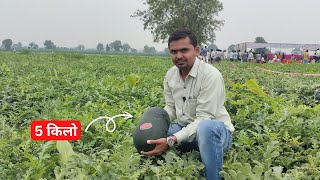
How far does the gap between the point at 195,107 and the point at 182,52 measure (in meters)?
0.57

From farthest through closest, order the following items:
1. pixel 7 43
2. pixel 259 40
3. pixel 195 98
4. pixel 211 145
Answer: pixel 7 43 → pixel 259 40 → pixel 195 98 → pixel 211 145

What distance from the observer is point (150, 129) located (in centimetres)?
396

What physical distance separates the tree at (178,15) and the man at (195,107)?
5218 centimetres

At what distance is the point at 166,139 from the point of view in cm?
383

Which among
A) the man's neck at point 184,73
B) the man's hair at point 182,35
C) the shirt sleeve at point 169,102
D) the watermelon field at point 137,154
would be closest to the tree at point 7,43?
the watermelon field at point 137,154

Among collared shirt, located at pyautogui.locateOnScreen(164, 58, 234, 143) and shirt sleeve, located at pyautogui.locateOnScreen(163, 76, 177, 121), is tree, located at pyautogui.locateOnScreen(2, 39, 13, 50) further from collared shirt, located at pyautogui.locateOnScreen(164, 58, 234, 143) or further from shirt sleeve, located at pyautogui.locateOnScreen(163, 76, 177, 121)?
collared shirt, located at pyautogui.locateOnScreen(164, 58, 234, 143)

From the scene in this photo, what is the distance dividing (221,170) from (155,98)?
133 inches

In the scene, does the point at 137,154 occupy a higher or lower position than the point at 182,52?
lower

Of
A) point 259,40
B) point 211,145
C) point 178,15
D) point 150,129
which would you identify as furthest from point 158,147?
point 259,40

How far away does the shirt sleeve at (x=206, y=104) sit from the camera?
3822 mm

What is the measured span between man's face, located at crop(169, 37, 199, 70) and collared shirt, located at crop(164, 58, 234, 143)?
11cm

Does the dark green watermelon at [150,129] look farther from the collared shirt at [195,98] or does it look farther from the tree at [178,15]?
the tree at [178,15]

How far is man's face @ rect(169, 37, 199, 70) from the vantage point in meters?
3.95

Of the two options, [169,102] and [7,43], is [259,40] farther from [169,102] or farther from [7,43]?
[169,102]
